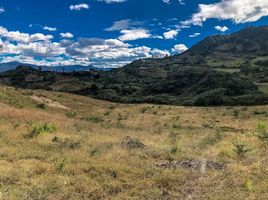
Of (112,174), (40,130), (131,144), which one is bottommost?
(131,144)

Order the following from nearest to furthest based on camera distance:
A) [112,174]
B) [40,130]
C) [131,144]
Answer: [112,174], [131,144], [40,130]

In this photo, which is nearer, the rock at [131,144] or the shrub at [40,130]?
the rock at [131,144]

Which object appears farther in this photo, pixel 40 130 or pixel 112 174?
pixel 40 130

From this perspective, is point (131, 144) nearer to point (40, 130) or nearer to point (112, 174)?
point (40, 130)

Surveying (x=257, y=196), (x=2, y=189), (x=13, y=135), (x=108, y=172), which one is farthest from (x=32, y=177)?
(x=13, y=135)

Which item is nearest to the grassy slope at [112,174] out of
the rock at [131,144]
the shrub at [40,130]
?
the rock at [131,144]

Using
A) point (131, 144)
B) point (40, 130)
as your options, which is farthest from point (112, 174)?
point (40, 130)

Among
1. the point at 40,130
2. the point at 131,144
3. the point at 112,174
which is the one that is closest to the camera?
the point at 112,174

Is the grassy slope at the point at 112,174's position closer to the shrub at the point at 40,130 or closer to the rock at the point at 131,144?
the rock at the point at 131,144

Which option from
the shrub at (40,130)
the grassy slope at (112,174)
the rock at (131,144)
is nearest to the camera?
the grassy slope at (112,174)

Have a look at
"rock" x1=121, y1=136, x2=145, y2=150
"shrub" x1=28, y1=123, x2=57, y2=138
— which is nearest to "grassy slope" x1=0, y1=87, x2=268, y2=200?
"rock" x1=121, y1=136, x2=145, y2=150

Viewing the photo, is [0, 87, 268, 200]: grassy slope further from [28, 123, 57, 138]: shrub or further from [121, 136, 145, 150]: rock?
[28, 123, 57, 138]: shrub

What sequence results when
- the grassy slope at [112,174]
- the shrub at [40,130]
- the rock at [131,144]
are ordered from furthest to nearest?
the shrub at [40,130] < the rock at [131,144] < the grassy slope at [112,174]

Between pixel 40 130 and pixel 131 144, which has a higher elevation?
pixel 40 130
